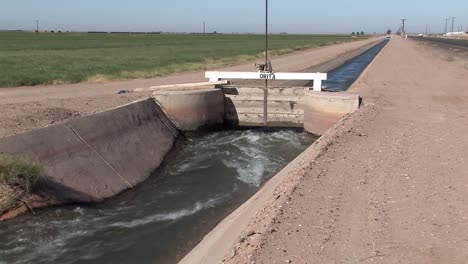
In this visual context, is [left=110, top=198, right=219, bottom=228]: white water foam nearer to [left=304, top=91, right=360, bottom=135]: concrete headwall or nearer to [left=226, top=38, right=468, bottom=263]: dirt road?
[left=226, top=38, right=468, bottom=263]: dirt road

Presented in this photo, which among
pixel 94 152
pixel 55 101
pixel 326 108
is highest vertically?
pixel 55 101

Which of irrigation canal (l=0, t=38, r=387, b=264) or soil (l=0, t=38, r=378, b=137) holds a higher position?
soil (l=0, t=38, r=378, b=137)

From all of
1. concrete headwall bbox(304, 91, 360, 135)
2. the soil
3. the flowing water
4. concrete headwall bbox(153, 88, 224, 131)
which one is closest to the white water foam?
the flowing water

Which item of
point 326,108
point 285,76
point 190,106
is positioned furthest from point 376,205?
point 285,76

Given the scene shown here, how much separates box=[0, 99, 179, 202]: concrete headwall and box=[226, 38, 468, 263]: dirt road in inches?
189

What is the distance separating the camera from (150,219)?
10328mm

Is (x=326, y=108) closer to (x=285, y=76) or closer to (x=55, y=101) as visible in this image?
(x=285, y=76)

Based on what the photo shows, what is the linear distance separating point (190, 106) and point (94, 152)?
22.8 feet

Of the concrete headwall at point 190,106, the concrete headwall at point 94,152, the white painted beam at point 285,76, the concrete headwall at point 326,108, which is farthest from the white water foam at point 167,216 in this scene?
the white painted beam at point 285,76

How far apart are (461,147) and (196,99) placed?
1030 centimetres

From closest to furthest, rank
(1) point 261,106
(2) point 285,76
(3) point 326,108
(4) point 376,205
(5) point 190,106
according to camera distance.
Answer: (4) point 376,205 → (3) point 326,108 → (5) point 190,106 → (2) point 285,76 → (1) point 261,106

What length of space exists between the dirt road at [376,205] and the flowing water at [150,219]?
2.20 meters

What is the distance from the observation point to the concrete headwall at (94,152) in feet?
35.3

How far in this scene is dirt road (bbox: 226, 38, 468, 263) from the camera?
6.24m
